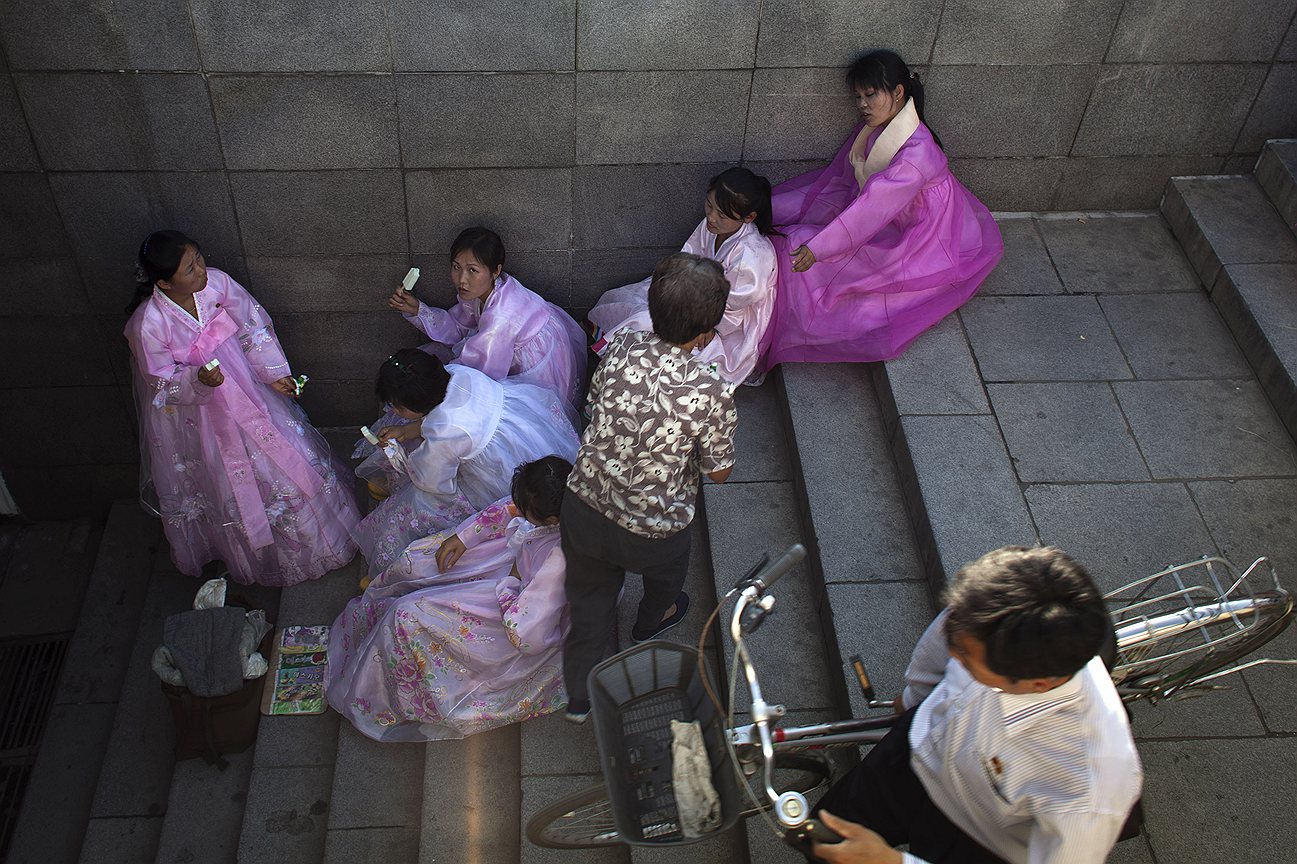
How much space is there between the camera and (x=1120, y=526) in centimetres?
421

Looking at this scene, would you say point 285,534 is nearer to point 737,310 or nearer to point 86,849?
point 86,849

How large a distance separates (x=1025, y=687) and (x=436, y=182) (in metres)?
3.48

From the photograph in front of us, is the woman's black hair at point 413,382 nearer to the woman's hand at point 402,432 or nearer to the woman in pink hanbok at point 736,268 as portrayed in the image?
the woman's hand at point 402,432

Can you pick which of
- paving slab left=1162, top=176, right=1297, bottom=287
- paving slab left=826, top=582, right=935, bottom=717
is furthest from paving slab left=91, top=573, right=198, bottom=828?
paving slab left=1162, top=176, right=1297, bottom=287

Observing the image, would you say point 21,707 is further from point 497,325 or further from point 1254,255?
point 1254,255

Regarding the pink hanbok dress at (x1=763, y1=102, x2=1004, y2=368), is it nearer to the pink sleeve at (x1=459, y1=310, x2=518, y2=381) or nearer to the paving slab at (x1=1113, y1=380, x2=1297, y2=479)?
the paving slab at (x1=1113, y1=380, x2=1297, y2=479)

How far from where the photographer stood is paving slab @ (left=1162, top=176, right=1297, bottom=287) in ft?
16.8

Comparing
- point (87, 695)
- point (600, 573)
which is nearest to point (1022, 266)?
point (600, 573)

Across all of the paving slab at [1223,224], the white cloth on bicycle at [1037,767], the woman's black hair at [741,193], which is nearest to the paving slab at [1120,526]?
the paving slab at [1223,224]

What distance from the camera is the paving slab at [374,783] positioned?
4.28 meters

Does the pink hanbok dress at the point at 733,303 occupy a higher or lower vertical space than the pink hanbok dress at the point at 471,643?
higher

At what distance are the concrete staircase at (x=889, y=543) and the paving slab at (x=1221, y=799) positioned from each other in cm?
1

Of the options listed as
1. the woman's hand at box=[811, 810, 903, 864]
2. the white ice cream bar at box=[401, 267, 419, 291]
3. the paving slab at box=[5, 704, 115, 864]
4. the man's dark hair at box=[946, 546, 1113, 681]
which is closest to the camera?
the man's dark hair at box=[946, 546, 1113, 681]

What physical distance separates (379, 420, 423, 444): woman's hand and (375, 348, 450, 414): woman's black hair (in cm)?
25
